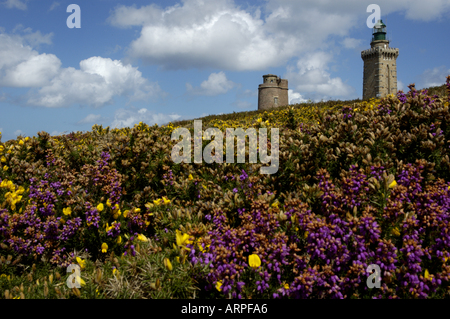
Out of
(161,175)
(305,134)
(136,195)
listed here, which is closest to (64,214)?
(136,195)

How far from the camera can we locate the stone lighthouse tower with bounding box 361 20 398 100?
177 ft

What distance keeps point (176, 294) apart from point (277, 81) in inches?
2400

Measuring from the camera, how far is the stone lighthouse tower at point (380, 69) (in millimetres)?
53969

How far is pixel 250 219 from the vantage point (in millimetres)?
2607

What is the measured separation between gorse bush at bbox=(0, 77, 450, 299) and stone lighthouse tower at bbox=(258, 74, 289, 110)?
55.0 m

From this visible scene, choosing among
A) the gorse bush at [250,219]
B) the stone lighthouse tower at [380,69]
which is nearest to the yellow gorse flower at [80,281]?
the gorse bush at [250,219]

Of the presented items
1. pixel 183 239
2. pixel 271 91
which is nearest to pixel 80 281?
pixel 183 239

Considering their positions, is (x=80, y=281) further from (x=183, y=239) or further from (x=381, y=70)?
(x=381, y=70)

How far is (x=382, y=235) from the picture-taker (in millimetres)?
2436

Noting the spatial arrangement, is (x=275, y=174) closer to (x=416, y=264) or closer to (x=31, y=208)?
(x=416, y=264)

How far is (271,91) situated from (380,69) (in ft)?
65.7

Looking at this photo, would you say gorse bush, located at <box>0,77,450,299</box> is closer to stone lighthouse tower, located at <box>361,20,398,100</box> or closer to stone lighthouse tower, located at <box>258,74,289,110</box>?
stone lighthouse tower, located at <box>258,74,289,110</box>

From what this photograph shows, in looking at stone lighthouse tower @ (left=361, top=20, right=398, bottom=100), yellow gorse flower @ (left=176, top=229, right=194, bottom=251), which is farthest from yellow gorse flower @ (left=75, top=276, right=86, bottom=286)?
stone lighthouse tower @ (left=361, top=20, right=398, bottom=100)
